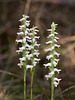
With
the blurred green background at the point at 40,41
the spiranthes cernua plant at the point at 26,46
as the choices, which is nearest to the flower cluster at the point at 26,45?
the spiranthes cernua plant at the point at 26,46

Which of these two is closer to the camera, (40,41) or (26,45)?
(26,45)

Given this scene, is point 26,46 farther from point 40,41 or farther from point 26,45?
point 40,41

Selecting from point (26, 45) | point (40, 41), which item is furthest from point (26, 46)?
point (40, 41)

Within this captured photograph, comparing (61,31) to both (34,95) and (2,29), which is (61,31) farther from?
(34,95)

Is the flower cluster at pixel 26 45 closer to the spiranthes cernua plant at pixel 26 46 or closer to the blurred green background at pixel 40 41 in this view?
the spiranthes cernua plant at pixel 26 46

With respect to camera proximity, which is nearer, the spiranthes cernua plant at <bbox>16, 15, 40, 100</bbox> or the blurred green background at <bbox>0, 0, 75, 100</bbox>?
the spiranthes cernua plant at <bbox>16, 15, 40, 100</bbox>

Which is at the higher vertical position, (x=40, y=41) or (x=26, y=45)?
(x=40, y=41)

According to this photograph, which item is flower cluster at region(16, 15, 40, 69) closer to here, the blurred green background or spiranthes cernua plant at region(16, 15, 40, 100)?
spiranthes cernua plant at region(16, 15, 40, 100)

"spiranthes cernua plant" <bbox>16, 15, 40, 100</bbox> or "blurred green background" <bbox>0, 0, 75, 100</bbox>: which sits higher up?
"blurred green background" <bbox>0, 0, 75, 100</bbox>

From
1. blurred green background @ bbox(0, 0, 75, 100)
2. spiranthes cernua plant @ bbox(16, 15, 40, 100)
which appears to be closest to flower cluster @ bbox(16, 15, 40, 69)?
spiranthes cernua plant @ bbox(16, 15, 40, 100)
